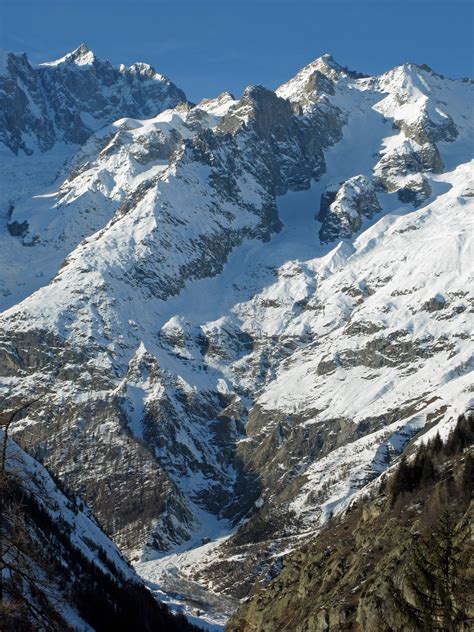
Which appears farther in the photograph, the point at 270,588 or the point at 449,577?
the point at 270,588

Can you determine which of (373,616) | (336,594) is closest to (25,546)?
(373,616)

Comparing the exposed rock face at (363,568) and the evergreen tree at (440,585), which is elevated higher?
the exposed rock face at (363,568)

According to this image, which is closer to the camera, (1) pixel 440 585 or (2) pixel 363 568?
(1) pixel 440 585

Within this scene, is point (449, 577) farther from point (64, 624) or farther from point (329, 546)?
point (329, 546)

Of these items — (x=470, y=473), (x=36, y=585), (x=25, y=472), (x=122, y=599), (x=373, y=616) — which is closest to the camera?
(x=36, y=585)

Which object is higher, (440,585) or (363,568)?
(363,568)

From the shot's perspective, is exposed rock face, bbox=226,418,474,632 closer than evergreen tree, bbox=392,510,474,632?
No

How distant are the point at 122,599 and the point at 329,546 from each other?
41.4 m

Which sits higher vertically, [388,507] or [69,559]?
[69,559]

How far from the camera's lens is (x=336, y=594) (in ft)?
477

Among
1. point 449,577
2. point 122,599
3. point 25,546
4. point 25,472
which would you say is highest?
point 122,599

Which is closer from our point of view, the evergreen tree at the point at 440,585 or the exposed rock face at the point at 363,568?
the evergreen tree at the point at 440,585

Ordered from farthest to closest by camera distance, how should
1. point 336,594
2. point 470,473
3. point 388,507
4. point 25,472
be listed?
point 388,507, point 470,473, point 336,594, point 25,472

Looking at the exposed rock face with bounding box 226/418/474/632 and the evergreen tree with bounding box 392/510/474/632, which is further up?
the exposed rock face with bounding box 226/418/474/632
